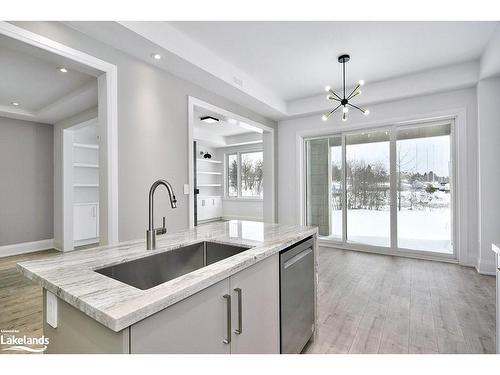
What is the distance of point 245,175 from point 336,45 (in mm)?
5753

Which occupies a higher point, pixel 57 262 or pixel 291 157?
pixel 291 157

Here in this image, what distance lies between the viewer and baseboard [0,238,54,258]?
15.0ft

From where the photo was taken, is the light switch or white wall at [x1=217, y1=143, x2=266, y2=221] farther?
white wall at [x1=217, y1=143, x2=266, y2=221]

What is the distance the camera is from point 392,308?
8.21 ft

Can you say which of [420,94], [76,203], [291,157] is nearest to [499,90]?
[420,94]

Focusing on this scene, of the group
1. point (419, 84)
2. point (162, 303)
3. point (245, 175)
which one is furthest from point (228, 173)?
point (162, 303)

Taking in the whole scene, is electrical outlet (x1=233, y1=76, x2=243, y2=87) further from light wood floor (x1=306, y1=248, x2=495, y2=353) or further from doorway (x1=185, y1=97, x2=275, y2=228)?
doorway (x1=185, y1=97, x2=275, y2=228)

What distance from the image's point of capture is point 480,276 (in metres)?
3.31

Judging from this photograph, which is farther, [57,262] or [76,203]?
[76,203]

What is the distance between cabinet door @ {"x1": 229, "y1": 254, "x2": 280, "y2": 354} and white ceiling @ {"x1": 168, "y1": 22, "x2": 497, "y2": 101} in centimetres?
255

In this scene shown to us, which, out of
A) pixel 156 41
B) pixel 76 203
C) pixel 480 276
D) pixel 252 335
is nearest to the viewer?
pixel 252 335

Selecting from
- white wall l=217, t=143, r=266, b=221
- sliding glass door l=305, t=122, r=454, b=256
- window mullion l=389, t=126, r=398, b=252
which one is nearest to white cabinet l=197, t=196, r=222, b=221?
white wall l=217, t=143, r=266, b=221

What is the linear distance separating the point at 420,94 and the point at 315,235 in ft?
11.2
